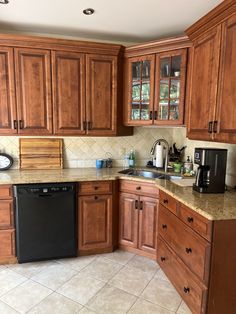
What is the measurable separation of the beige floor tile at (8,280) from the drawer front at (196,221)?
5.45 feet

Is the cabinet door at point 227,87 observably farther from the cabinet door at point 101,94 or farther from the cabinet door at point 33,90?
the cabinet door at point 33,90

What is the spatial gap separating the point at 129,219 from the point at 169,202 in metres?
0.70

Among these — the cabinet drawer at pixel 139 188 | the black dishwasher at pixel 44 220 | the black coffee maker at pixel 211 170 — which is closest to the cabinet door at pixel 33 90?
the black dishwasher at pixel 44 220

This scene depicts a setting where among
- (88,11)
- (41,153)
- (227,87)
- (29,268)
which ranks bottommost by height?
(29,268)

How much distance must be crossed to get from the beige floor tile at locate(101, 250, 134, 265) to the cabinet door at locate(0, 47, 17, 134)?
5.89 feet

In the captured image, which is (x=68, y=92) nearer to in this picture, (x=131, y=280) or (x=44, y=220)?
(x=44, y=220)

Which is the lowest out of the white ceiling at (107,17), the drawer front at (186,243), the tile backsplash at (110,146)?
the drawer front at (186,243)

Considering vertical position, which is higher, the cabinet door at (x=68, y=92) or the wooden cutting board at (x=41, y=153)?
the cabinet door at (x=68, y=92)

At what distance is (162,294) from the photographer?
2.14 meters

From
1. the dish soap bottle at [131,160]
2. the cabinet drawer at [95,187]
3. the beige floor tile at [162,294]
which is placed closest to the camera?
the beige floor tile at [162,294]

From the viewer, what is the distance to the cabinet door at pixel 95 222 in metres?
2.66

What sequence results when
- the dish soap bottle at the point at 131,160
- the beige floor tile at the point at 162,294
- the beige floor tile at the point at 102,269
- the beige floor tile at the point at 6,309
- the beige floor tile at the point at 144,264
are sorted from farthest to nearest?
the dish soap bottle at the point at 131,160 < the beige floor tile at the point at 144,264 < the beige floor tile at the point at 102,269 < the beige floor tile at the point at 162,294 < the beige floor tile at the point at 6,309

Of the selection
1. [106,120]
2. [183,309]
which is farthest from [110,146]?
[183,309]

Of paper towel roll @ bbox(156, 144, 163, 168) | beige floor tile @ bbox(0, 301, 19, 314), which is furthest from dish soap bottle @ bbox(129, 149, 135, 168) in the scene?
beige floor tile @ bbox(0, 301, 19, 314)
